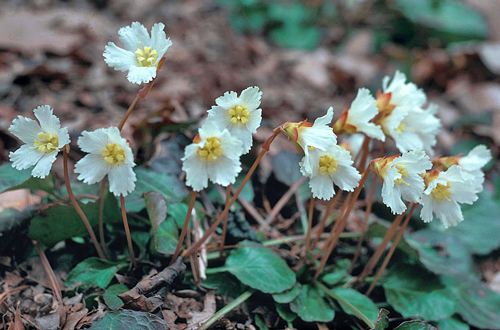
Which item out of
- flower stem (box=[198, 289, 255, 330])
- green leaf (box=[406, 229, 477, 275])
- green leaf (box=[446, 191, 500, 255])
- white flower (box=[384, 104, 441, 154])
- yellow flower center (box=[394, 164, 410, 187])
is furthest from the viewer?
green leaf (box=[446, 191, 500, 255])

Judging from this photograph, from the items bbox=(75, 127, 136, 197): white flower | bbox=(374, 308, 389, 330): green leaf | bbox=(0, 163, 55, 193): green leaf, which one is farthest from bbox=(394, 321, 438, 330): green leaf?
bbox=(0, 163, 55, 193): green leaf

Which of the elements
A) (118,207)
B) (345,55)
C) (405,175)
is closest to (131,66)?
(118,207)

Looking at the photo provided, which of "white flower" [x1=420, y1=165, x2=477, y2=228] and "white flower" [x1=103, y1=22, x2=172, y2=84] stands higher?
"white flower" [x1=103, y1=22, x2=172, y2=84]

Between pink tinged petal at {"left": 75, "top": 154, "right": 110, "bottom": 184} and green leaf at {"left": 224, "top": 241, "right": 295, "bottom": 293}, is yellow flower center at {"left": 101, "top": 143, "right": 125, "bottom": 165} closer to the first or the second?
pink tinged petal at {"left": 75, "top": 154, "right": 110, "bottom": 184}

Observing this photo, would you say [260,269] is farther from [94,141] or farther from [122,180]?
[94,141]

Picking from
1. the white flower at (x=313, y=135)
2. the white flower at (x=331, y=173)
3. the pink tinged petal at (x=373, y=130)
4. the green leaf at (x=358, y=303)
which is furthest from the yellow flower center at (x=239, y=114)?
the green leaf at (x=358, y=303)

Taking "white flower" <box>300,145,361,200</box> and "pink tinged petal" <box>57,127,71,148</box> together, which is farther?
"white flower" <box>300,145,361,200</box>
